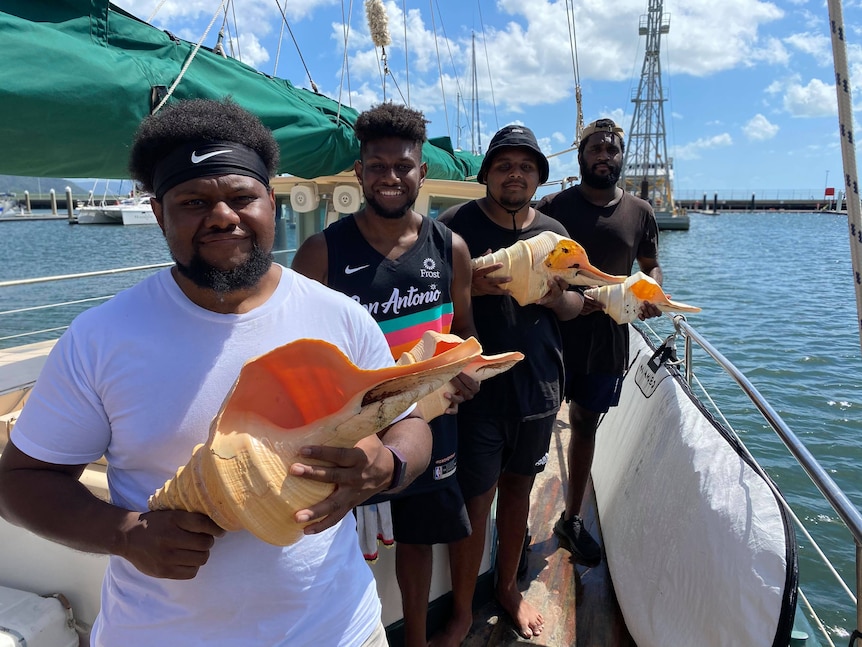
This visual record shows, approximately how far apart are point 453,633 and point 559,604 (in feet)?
2.02

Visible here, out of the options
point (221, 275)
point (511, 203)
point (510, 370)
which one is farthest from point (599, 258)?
point (221, 275)

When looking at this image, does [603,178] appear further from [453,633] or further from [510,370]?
[453,633]

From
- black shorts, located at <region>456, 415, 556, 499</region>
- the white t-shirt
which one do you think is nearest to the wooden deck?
black shorts, located at <region>456, 415, 556, 499</region>

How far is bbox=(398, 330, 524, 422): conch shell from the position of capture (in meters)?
1.27

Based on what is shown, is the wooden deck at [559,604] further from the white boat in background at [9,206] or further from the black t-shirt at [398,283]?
the white boat in background at [9,206]

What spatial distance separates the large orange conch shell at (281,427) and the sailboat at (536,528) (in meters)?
1.15

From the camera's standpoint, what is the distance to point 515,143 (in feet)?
7.50

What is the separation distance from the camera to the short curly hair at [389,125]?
1996 mm

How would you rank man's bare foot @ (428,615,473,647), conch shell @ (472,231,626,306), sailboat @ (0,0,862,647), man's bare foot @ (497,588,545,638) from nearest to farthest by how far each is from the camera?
sailboat @ (0,0,862,647), conch shell @ (472,231,626,306), man's bare foot @ (428,615,473,647), man's bare foot @ (497,588,545,638)

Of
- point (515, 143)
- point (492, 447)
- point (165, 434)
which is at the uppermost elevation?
point (515, 143)

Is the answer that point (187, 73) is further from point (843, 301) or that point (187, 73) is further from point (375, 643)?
point (843, 301)

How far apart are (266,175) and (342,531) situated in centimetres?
80

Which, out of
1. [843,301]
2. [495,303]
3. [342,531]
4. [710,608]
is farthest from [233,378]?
[843,301]

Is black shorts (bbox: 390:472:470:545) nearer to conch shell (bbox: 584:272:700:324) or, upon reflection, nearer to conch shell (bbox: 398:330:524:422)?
conch shell (bbox: 398:330:524:422)
